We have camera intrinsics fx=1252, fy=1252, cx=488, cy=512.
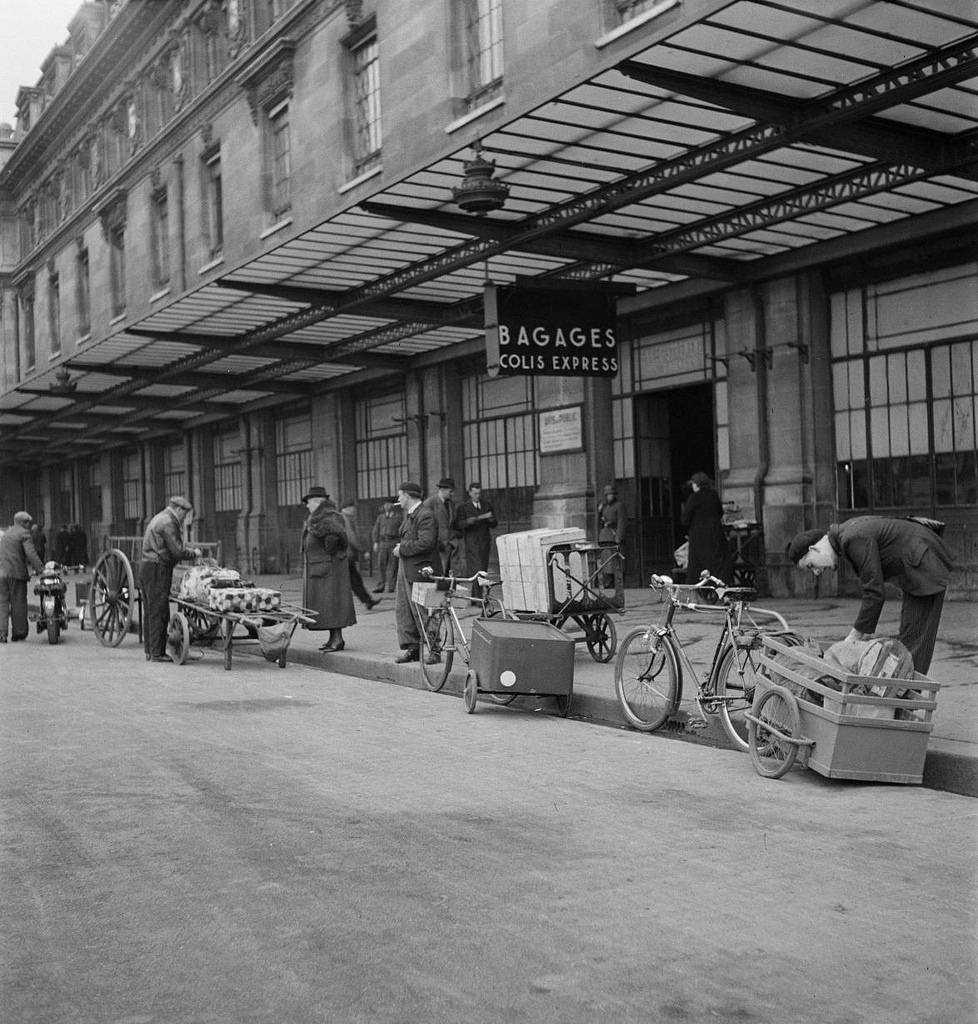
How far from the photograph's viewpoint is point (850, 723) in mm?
6887

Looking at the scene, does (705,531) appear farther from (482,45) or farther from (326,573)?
(482,45)

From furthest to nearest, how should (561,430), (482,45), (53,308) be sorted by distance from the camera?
(53,308), (561,430), (482,45)

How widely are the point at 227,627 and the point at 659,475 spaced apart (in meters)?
9.80

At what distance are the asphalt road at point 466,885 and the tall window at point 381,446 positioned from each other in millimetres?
18672

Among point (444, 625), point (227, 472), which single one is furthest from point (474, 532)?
point (227, 472)

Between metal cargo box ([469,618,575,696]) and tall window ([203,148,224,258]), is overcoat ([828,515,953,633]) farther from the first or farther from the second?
tall window ([203,148,224,258])

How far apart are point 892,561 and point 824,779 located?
140 centimetres

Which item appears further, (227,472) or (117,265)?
(117,265)

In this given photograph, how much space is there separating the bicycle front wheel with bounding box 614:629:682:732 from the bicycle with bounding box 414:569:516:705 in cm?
211

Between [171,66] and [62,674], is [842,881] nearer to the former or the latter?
[62,674]

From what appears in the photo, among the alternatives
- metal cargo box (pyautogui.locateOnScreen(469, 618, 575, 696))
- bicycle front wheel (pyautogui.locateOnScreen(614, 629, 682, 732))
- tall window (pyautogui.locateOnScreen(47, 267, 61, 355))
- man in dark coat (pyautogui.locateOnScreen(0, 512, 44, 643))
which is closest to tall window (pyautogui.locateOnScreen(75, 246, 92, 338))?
tall window (pyautogui.locateOnScreen(47, 267, 61, 355))

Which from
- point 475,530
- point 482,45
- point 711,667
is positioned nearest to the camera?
point 711,667

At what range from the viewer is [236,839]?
5.89 m

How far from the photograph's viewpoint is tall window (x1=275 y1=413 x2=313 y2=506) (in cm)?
3130
